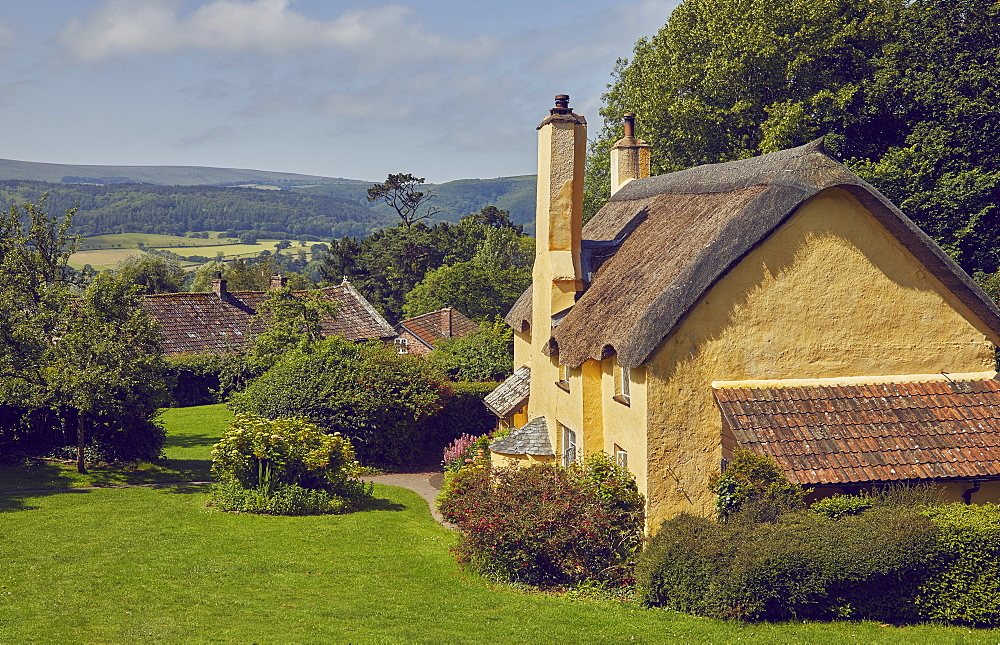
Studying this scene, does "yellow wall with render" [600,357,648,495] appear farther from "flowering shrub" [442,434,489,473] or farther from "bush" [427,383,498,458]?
"bush" [427,383,498,458]

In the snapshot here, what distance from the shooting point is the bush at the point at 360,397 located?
2900 centimetres

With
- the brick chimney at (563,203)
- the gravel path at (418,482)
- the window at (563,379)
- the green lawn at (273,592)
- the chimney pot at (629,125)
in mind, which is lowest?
the gravel path at (418,482)

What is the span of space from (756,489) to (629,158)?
15667 mm

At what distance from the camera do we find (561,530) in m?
16.0

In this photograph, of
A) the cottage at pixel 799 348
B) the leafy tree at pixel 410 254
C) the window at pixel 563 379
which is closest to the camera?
the cottage at pixel 799 348

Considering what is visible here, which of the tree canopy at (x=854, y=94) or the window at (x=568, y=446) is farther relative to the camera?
the tree canopy at (x=854, y=94)

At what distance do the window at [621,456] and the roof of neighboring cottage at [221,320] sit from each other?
36.0 meters

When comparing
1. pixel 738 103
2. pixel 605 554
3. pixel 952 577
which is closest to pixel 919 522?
pixel 952 577

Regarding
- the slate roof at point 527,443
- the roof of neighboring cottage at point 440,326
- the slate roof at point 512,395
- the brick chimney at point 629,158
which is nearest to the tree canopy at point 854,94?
the brick chimney at point 629,158

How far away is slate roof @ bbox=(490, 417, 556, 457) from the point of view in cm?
2197

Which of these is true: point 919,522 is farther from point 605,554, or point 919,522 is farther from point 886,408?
point 605,554

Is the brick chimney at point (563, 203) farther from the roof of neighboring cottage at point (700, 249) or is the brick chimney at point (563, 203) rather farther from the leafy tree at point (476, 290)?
the leafy tree at point (476, 290)

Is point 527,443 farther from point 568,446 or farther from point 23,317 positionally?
point 23,317

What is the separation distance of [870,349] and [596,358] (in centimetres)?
542
